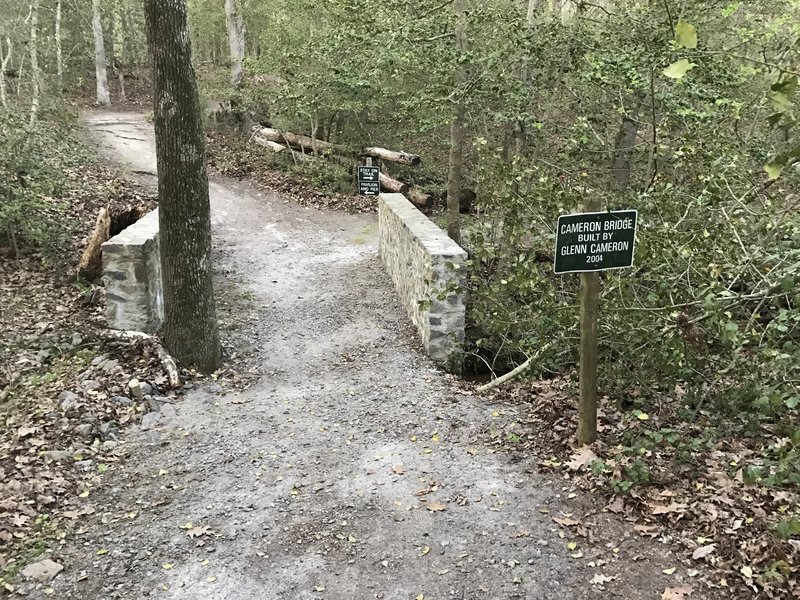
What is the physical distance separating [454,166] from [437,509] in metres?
7.89

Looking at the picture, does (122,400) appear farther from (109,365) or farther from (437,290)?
(437,290)

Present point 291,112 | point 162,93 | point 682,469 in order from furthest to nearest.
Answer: point 291,112, point 162,93, point 682,469

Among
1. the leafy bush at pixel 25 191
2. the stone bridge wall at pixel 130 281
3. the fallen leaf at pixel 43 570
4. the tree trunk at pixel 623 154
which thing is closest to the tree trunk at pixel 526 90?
the tree trunk at pixel 623 154

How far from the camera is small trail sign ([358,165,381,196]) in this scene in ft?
51.5

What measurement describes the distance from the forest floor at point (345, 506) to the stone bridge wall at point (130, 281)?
113cm

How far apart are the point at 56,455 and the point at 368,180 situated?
11.7 meters

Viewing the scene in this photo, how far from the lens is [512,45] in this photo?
27.6 feet

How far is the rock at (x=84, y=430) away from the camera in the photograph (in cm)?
546

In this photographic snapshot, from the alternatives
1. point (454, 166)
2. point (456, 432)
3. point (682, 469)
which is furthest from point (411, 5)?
point (682, 469)

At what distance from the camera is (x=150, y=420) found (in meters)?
5.98

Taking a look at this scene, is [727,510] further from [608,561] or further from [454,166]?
[454,166]

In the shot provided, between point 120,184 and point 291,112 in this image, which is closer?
point 120,184

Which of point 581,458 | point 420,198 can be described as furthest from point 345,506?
point 420,198

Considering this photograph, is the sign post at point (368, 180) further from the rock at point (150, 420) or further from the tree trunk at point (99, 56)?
the tree trunk at point (99, 56)
